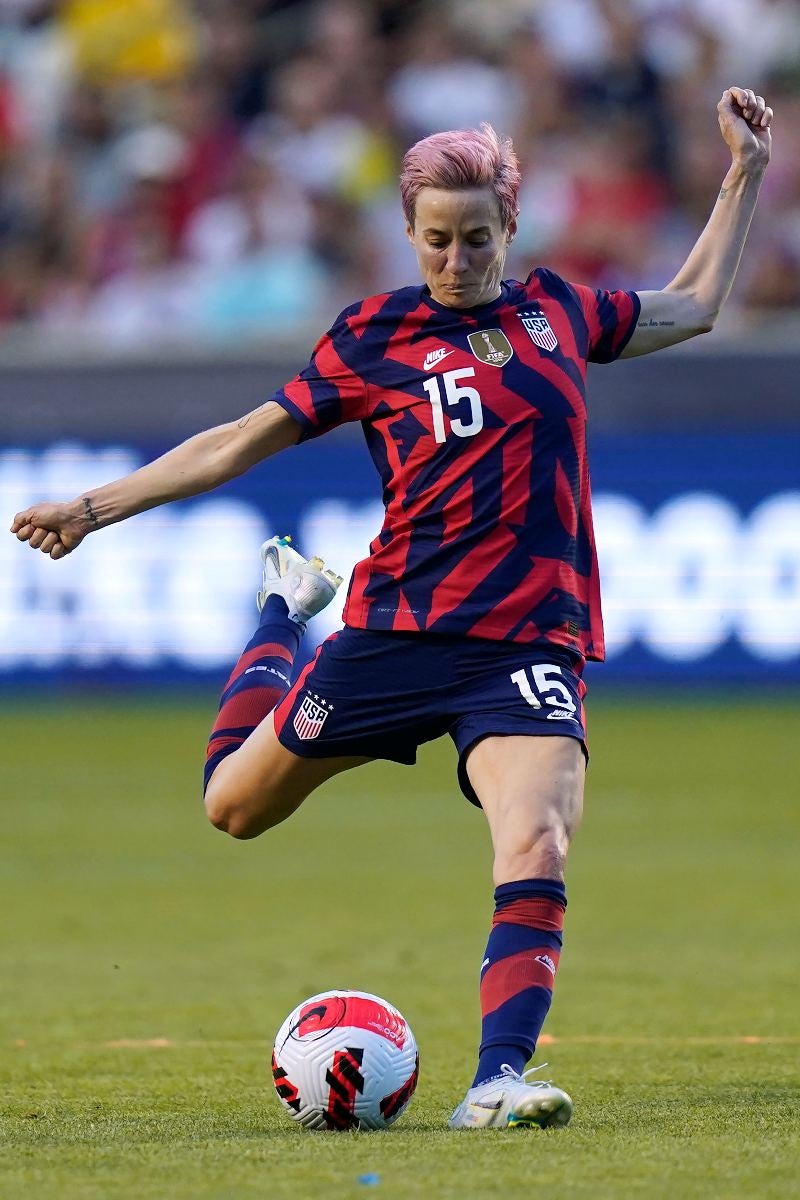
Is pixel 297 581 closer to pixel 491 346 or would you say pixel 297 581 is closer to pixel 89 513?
pixel 89 513

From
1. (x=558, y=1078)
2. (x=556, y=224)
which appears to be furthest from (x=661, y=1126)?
(x=556, y=224)

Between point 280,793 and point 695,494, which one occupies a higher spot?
point 695,494

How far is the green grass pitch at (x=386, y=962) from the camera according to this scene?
4262 millimetres

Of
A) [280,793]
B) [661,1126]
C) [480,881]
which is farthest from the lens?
[480,881]

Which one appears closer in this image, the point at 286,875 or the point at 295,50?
the point at 286,875

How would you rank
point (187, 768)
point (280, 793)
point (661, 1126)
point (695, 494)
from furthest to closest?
point (695, 494) < point (187, 768) < point (280, 793) < point (661, 1126)

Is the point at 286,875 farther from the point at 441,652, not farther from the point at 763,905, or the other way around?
the point at 441,652

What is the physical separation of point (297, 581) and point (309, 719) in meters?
1.17

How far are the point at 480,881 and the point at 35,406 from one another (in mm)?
6161

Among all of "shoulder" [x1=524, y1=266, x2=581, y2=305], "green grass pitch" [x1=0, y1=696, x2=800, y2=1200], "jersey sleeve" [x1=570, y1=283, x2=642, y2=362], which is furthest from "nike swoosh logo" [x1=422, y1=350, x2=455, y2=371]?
"green grass pitch" [x1=0, y1=696, x2=800, y2=1200]

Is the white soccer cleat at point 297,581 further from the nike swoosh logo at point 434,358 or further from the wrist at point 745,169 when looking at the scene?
the wrist at point 745,169

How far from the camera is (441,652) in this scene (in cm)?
509

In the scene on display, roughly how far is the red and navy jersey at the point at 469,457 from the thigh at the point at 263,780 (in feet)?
1.32

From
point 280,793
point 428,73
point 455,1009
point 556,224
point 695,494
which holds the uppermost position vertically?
point 428,73
